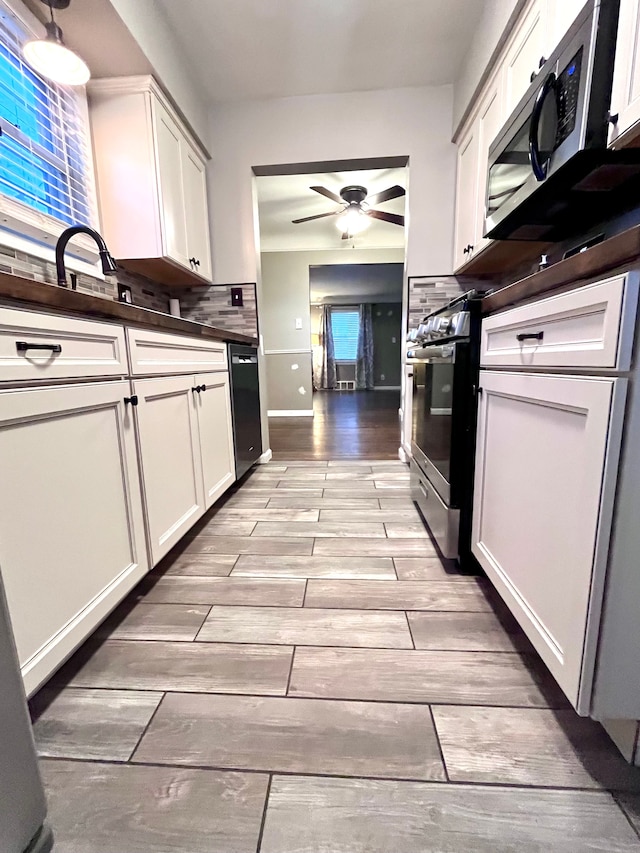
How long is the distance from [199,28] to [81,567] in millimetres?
2706

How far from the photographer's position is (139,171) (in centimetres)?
199

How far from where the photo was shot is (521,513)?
95cm

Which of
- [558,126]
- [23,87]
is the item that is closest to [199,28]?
[23,87]

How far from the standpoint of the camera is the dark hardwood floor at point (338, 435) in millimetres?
3170

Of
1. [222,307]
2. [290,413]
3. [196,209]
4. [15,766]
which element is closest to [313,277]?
[290,413]

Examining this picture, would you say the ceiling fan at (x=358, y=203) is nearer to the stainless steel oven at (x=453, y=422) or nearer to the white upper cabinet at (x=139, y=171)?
the white upper cabinet at (x=139, y=171)

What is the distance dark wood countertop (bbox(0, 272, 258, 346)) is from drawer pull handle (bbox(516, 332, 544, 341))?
3.58 feet

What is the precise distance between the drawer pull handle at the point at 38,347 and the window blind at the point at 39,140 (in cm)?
109

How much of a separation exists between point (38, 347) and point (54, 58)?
133cm

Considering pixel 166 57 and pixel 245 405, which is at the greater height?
pixel 166 57

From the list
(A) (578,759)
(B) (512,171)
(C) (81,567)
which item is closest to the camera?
(A) (578,759)

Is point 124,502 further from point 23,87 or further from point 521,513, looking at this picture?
point 23,87

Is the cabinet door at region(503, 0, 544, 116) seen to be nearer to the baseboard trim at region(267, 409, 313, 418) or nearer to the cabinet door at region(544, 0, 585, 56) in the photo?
the cabinet door at region(544, 0, 585, 56)

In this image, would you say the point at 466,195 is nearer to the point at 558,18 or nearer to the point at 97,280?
the point at 558,18
